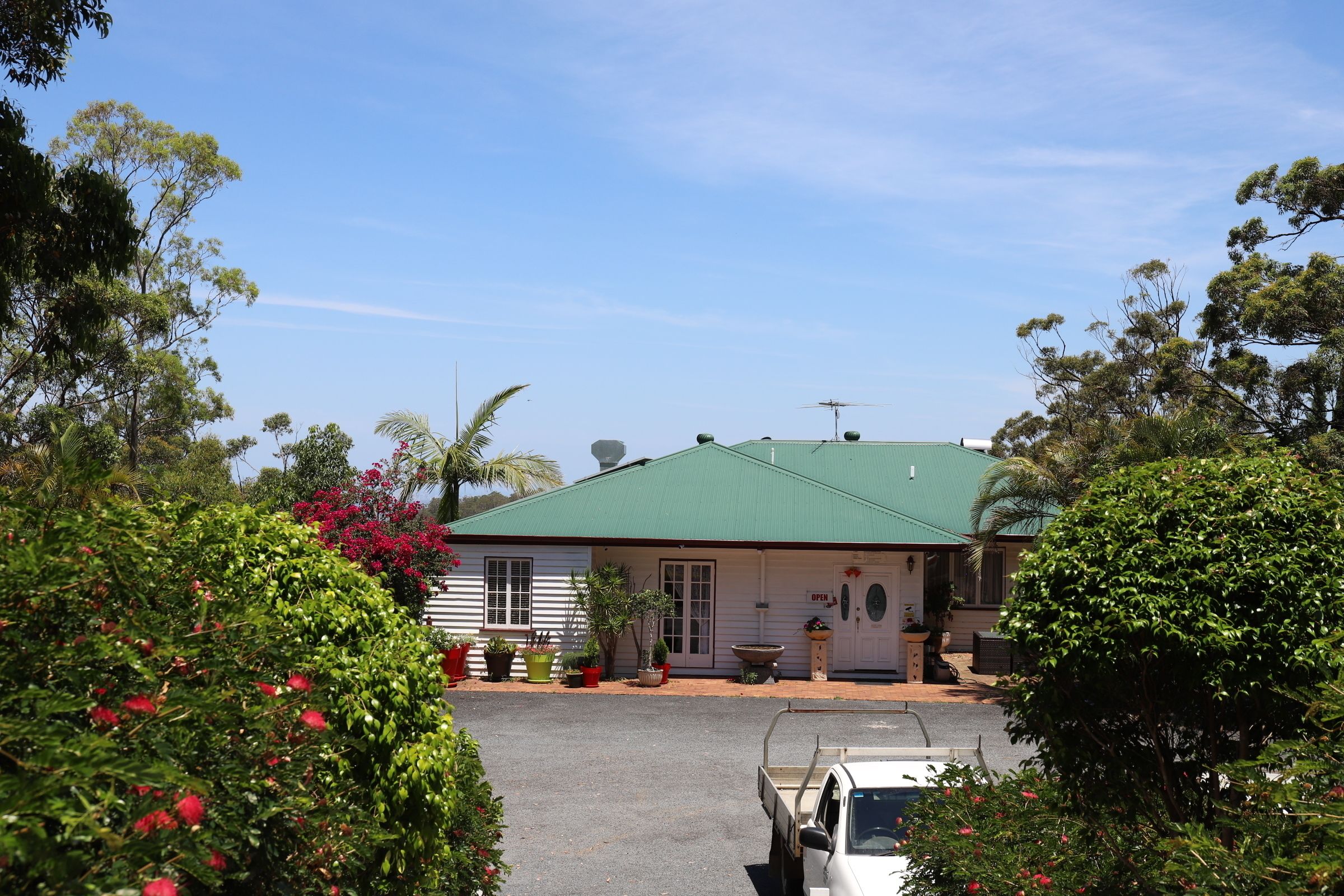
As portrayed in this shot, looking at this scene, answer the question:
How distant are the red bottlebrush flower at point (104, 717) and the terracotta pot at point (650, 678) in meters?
21.1

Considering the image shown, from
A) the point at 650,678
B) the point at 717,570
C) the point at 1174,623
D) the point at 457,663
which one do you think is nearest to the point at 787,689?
the point at 650,678

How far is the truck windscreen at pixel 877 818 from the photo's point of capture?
8703 millimetres

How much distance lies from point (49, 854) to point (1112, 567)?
5.10 meters

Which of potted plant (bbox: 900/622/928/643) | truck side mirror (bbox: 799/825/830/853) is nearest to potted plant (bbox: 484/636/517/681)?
potted plant (bbox: 900/622/928/643)

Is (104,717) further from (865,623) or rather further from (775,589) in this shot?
(865,623)

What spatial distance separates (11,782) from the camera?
2.16m

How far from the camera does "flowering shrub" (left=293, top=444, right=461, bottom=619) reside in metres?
20.4

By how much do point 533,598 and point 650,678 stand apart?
333cm

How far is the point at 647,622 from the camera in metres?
24.9

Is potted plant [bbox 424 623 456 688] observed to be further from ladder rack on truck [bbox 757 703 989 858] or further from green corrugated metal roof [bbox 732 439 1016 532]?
ladder rack on truck [bbox 757 703 989 858]

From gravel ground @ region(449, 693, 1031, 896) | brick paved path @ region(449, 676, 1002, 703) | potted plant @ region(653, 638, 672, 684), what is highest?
potted plant @ region(653, 638, 672, 684)

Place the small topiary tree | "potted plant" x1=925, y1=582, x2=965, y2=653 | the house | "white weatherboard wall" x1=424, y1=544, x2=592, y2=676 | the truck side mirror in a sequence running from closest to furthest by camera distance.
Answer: the small topiary tree
the truck side mirror
the house
"white weatherboard wall" x1=424, y1=544, x2=592, y2=676
"potted plant" x1=925, y1=582, x2=965, y2=653

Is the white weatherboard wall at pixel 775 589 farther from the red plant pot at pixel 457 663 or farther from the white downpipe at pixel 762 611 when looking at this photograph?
the red plant pot at pixel 457 663

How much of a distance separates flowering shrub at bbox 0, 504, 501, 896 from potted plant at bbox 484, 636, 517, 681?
1896 cm
